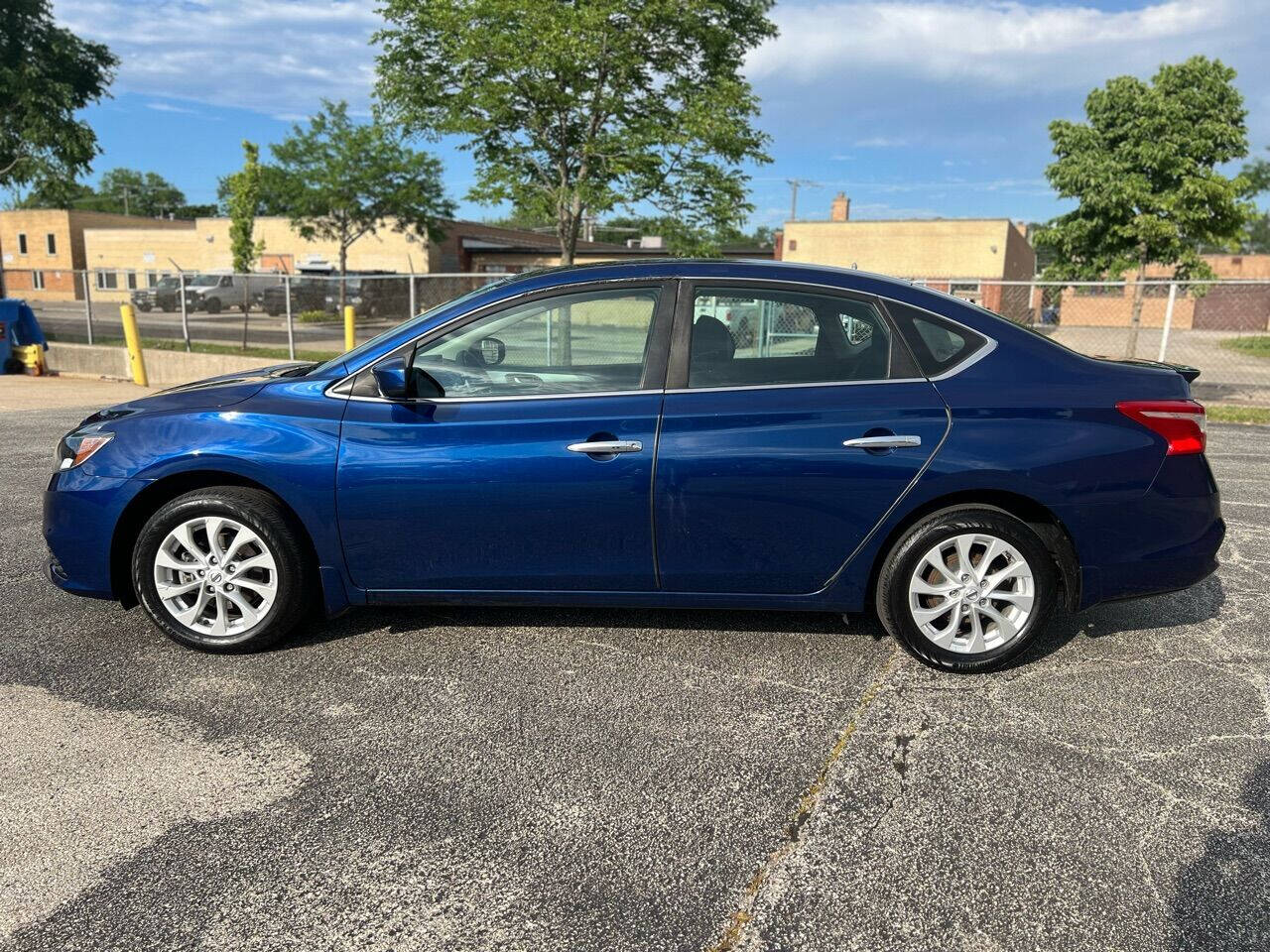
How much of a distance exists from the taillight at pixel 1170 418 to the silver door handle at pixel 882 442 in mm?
844

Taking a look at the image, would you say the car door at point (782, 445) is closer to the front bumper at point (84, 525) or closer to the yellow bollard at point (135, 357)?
the front bumper at point (84, 525)

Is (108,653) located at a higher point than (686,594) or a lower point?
lower

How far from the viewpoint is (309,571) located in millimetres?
3832

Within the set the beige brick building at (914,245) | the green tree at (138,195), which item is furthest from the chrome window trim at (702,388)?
the green tree at (138,195)

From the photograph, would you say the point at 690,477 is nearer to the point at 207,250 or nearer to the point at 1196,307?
the point at 1196,307

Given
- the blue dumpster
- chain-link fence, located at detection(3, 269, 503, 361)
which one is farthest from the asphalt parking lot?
the blue dumpster

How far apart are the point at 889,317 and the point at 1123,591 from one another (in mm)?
1458

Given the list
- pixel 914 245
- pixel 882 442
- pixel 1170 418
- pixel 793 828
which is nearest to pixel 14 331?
pixel 882 442

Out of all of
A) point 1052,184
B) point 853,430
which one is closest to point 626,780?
point 853,430

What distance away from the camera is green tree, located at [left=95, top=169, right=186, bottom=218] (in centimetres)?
11200

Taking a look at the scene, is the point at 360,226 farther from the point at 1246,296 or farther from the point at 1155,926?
the point at 1246,296

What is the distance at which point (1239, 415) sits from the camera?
1204cm

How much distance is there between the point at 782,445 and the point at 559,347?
1.07 meters

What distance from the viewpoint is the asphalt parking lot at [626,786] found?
230 cm
